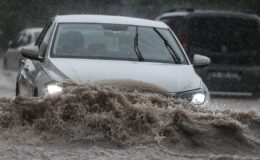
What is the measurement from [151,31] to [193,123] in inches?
142

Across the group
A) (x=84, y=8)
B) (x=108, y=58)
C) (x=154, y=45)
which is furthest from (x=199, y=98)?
(x=84, y=8)

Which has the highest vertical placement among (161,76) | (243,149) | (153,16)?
(153,16)

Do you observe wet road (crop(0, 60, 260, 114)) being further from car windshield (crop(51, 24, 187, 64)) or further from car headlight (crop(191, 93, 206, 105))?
car headlight (crop(191, 93, 206, 105))

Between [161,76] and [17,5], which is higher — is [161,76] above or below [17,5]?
below

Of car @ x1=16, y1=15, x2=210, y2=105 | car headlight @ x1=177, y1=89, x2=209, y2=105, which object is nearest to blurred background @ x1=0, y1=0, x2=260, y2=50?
car @ x1=16, y1=15, x2=210, y2=105

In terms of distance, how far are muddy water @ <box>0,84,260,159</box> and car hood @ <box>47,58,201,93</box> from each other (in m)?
1.37

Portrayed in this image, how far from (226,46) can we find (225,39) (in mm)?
150

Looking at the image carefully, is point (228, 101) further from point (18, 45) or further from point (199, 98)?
point (18, 45)

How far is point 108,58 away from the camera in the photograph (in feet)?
30.5

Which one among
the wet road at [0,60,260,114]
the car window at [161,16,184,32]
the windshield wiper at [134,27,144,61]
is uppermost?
the car window at [161,16,184,32]

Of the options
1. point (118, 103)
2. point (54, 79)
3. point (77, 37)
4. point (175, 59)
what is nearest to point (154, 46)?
point (175, 59)

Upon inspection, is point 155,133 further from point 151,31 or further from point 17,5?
point 17,5

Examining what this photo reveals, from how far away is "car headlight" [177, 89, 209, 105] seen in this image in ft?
27.6

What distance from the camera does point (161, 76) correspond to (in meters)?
8.59
